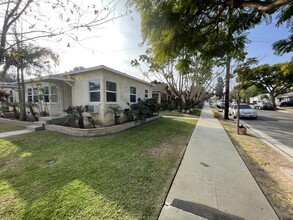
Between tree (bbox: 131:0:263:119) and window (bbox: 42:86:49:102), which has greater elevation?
tree (bbox: 131:0:263:119)

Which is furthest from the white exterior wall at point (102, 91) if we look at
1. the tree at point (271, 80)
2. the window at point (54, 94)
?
the tree at point (271, 80)

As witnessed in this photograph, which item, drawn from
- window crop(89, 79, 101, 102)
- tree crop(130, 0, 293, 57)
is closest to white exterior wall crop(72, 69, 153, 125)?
window crop(89, 79, 101, 102)

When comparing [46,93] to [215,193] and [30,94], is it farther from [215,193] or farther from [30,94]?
[215,193]

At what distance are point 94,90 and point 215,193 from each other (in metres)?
8.47

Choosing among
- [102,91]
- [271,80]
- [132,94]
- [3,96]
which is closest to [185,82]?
[132,94]

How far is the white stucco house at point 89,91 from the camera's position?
357 inches

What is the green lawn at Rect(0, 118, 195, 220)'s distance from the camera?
7.98 ft

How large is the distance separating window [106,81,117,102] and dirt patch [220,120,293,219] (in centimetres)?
760

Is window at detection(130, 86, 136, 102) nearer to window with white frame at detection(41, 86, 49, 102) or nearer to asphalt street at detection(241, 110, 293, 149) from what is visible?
window with white frame at detection(41, 86, 49, 102)

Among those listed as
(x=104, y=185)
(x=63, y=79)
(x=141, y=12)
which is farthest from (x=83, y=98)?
(x=141, y=12)

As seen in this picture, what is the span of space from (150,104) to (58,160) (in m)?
8.39

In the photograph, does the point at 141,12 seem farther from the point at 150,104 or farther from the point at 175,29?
the point at 150,104

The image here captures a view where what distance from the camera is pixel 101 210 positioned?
240 cm

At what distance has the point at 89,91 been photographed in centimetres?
948
